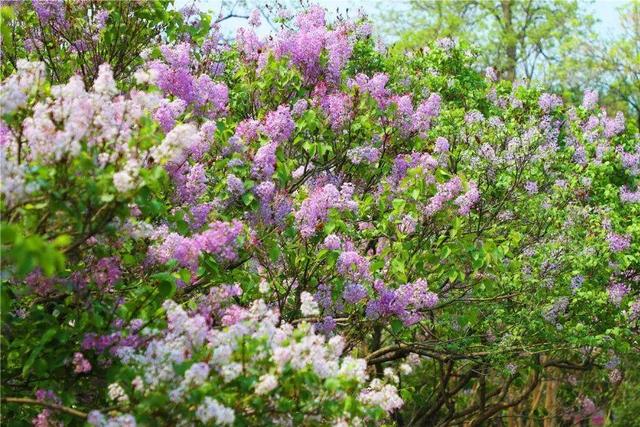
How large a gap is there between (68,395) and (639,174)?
858 cm

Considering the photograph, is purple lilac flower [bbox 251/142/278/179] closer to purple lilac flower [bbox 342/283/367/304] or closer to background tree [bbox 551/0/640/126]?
purple lilac flower [bbox 342/283/367/304]

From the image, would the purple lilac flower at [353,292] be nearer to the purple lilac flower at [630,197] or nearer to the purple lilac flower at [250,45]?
the purple lilac flower at [250,45]

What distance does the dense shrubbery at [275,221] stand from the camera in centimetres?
441

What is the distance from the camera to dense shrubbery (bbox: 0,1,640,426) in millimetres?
4406

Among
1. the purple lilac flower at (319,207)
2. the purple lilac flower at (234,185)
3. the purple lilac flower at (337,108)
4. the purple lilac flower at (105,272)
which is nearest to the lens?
the purple lilac flower at (105,272)

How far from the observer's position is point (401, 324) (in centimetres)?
732

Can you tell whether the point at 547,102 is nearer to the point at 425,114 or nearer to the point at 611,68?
the point at 425,114

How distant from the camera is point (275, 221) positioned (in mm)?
7164

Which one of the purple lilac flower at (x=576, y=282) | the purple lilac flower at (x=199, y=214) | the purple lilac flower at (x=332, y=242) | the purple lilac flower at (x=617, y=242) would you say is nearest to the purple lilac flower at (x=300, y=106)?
the purple lilac flower at (x=332, y=242)

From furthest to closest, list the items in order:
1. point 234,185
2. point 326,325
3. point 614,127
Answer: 1. point 614,127
2. point 326,325
3. point 234,185

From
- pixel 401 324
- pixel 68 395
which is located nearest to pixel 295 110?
pixel 401 324

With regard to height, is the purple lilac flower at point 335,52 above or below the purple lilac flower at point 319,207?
above

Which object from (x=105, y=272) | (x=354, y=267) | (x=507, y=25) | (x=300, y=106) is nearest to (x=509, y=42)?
(x=507, y=25)

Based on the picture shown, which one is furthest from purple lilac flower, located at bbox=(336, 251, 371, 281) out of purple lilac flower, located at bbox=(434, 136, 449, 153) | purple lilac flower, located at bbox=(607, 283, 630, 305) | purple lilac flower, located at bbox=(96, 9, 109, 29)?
purple lilac flower, located at bbox=(607, 283, 630, 305)
